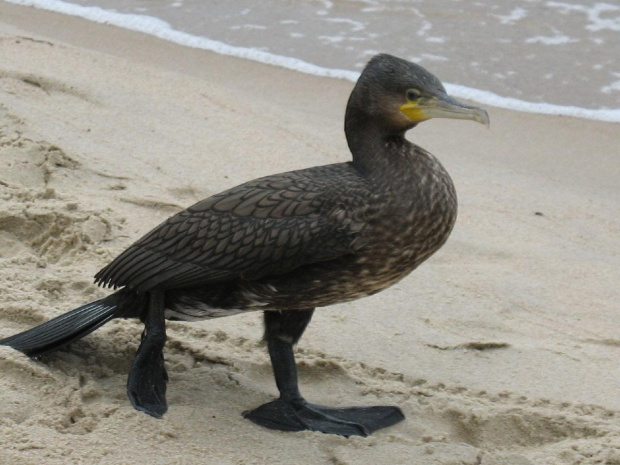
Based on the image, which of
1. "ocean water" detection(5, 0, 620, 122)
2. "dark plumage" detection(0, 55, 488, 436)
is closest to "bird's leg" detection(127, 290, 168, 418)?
"dark plumage" detection(0, 55, 488, 436)

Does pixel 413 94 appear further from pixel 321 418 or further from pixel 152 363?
pixel 152 363

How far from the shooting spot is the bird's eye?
3.28 metres

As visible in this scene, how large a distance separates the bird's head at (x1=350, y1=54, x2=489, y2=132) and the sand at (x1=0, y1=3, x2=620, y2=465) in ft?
3.36

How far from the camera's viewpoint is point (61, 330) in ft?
11.6

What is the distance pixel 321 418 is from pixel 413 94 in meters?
1.10

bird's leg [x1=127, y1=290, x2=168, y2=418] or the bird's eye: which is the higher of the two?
the bird's eye

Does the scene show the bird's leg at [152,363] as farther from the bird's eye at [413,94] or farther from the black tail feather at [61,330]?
the bird's eye at [413,94]

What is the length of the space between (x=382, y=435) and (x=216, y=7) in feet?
21.7

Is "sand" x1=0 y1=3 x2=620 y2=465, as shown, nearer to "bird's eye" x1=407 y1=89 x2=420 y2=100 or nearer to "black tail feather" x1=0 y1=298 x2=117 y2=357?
"black tail feather" x1=0 y1=298 x2=117 y2=357

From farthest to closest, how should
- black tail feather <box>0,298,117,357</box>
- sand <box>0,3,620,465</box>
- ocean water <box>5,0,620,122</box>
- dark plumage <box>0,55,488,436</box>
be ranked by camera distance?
ocean water <box>5,0,620,122</box> → black tail feather <box>0,298,117,357</box> → sand <box>0,3,620,465</box> → dark plumage <box>0,55,488,436</box>

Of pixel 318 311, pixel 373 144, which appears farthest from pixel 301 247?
pixel 318 311

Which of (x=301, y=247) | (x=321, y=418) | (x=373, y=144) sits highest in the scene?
(x=373, y=144)

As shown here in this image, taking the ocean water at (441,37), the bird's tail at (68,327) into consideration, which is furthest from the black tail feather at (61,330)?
the ocean water at (441,37)

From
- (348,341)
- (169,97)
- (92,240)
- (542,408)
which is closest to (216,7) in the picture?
(169,97)
